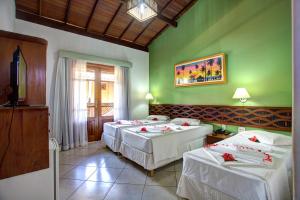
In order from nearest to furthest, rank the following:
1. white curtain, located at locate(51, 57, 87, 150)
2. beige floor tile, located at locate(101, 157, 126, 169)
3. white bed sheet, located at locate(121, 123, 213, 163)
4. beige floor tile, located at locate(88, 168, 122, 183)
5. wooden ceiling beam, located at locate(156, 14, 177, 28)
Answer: beige floor tile, located at locate(88, 168, 122, 183)
white bed sheet, located at locate(121, 123, 213, 163)
beige floor tile, located at locate(101, 157, 126, 169)
white curtain, located at locate(51, 57, 87, 150)
wooden ceiling beam, located at locate(156, 14, 177, 28)

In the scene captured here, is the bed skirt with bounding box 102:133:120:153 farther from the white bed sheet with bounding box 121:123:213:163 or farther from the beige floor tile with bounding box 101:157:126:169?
the white bed sheet with bounding box 121:123:213:163

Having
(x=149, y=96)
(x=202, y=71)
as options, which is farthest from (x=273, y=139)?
(x=149, y=96)

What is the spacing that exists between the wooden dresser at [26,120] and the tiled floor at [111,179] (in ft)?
3.57

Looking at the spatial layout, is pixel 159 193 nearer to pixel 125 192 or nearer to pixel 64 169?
pixel 125 192

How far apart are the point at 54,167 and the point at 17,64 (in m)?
0.90

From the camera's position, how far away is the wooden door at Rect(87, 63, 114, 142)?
4.36m

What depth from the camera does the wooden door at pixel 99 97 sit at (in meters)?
4.36

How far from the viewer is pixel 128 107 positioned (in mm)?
4918

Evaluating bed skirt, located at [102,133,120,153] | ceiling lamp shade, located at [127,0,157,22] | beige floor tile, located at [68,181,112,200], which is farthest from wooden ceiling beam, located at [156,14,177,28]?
beige floor tile, located at [68,181,112,200]

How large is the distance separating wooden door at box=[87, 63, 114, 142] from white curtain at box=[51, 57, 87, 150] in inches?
10.7

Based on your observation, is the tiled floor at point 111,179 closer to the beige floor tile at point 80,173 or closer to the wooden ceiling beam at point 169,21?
the beige floor tile at point 80,173

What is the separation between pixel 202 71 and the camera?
3.74 meters

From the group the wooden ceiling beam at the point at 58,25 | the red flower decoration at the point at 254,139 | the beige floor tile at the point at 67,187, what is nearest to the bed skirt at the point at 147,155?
the beige floor tile at the point at 67,187

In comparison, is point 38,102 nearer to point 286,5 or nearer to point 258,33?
point 258,33
